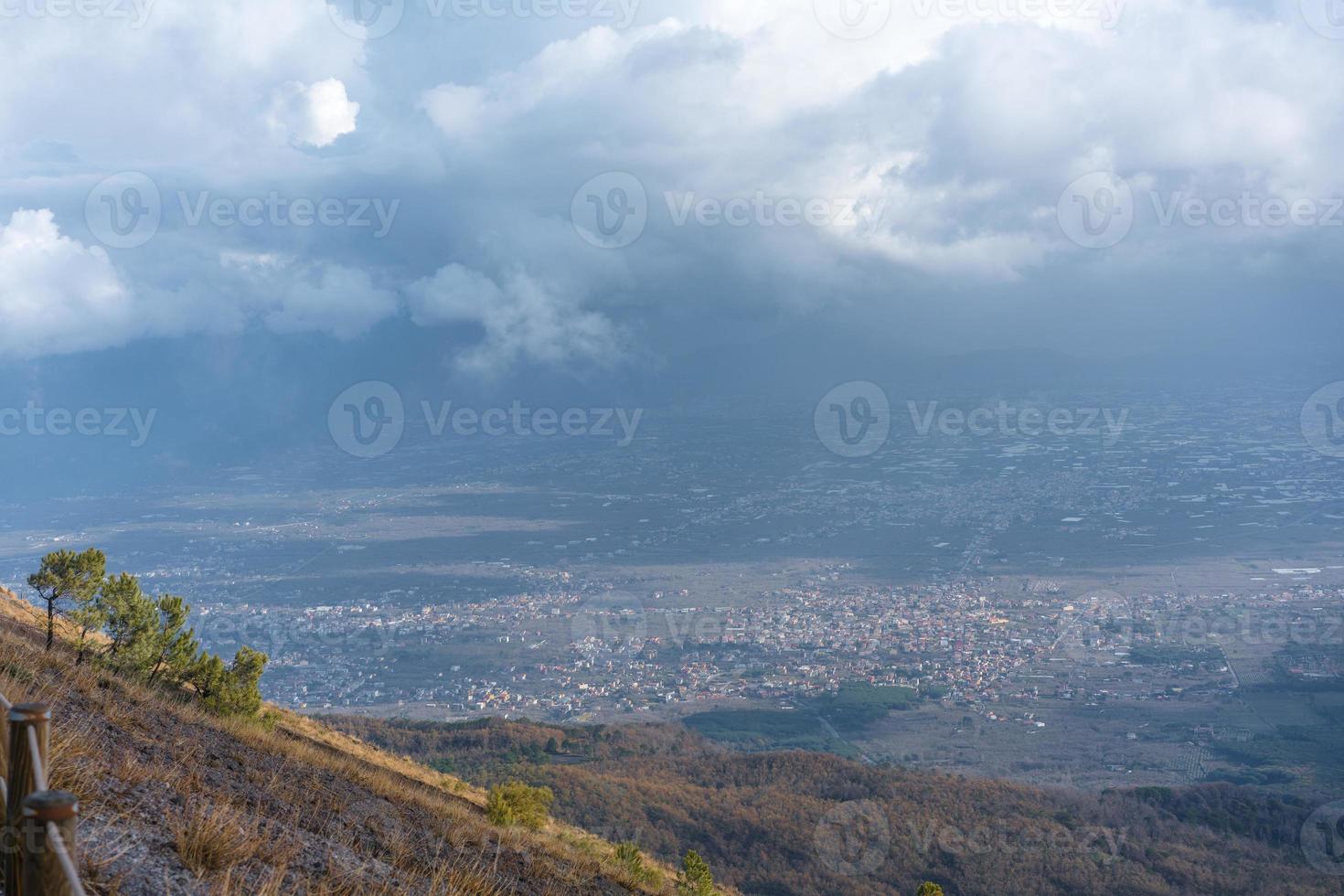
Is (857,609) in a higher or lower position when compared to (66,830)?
lower

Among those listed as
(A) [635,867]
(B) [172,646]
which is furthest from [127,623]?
(A) [635,867]

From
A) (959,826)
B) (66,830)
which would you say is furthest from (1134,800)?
(66,830)

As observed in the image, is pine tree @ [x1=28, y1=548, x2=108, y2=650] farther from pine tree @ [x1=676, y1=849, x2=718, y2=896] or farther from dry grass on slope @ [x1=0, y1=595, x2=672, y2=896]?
pine tree @ [x1=676, y1=849, x2=718, y2=896]

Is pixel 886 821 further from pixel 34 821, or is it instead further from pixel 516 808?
pixel 34 821

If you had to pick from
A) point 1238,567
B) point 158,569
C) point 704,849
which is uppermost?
point 158,569

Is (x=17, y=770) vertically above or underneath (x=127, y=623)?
above

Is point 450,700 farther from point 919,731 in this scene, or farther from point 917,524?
point 917,524

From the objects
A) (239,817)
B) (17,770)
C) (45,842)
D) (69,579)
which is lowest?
(239,817)
